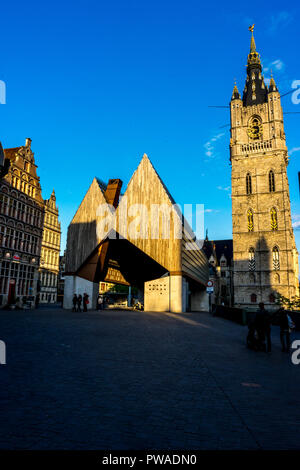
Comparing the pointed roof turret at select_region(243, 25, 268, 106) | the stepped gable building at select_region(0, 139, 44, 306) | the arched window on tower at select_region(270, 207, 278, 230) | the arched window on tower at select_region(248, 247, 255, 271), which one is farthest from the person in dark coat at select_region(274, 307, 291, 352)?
the pointed roof turret at select_region(243, 25, 268, 106)

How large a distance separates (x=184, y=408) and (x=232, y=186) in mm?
68296

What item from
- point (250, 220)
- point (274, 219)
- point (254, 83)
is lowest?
point (274, 219)

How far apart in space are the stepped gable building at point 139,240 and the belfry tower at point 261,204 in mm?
32363

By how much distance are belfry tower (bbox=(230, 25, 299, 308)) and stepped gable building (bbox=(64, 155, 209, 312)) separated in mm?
32363

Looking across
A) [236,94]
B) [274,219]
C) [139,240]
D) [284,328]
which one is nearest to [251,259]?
[274,219]

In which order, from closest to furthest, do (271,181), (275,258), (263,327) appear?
(263,327)
(275,258)
(271,181)

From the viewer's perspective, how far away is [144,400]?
4.88 m

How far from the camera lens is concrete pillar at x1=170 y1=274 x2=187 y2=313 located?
1180 inches

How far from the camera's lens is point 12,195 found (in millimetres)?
38938

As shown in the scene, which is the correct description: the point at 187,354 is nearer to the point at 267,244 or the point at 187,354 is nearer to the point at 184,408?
the point at 184,408

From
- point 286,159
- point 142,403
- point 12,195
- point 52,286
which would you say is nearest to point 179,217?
point 12,195

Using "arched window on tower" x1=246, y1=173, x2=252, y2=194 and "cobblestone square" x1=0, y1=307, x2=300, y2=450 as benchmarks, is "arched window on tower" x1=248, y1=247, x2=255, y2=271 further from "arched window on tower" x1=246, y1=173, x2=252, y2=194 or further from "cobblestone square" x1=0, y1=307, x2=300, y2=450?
"cobblestone square" x1=0, y1=307, x2=300, y2=450

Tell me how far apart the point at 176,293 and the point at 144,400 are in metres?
25.6

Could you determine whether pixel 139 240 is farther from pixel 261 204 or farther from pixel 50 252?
pixel 261 204
